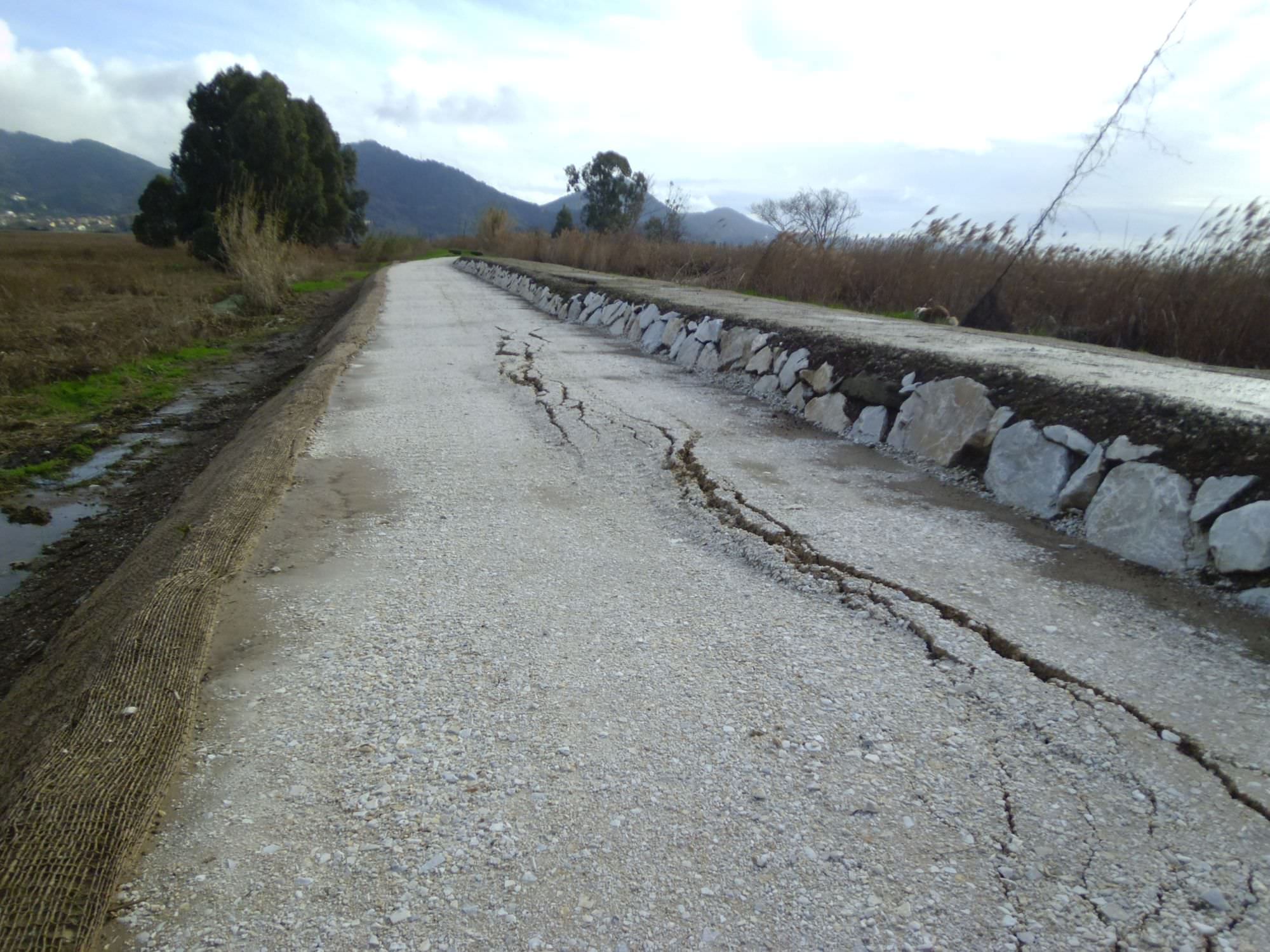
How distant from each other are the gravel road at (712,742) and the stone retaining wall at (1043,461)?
18cm

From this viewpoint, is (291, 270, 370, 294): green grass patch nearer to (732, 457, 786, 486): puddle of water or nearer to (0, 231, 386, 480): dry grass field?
(0, 231, 386, 480): dry grass field

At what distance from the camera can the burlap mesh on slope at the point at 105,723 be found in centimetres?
156

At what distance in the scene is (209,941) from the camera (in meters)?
1.52

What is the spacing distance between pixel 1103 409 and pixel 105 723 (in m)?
4.35

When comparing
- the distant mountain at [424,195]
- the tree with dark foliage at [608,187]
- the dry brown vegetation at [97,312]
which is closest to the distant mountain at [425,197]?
the distant mountain at [424,195]

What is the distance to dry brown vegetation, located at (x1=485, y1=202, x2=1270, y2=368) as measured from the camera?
6.45 meters

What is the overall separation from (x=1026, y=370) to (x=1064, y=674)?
2728 millimetres

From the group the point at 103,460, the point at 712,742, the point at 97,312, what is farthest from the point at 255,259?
the point at 712,742

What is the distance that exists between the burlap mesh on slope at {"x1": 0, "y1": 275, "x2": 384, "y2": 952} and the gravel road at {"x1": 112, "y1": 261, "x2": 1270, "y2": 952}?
96 millimetres

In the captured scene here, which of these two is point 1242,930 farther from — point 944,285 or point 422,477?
point 944,285

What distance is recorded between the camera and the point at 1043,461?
388 centimetres

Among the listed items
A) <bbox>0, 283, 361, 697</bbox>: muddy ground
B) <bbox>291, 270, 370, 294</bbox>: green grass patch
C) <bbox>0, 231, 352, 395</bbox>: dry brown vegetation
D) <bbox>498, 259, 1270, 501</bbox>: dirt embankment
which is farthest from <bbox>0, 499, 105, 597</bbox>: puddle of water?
<bbox>291, 270, 370, 294</bbox>: green grass patch

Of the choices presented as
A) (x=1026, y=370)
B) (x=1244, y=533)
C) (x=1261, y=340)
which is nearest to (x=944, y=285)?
(x=1261, y=340)

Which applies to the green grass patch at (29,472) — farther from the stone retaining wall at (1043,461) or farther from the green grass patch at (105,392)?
the stone retaining wall at (1043,461)
